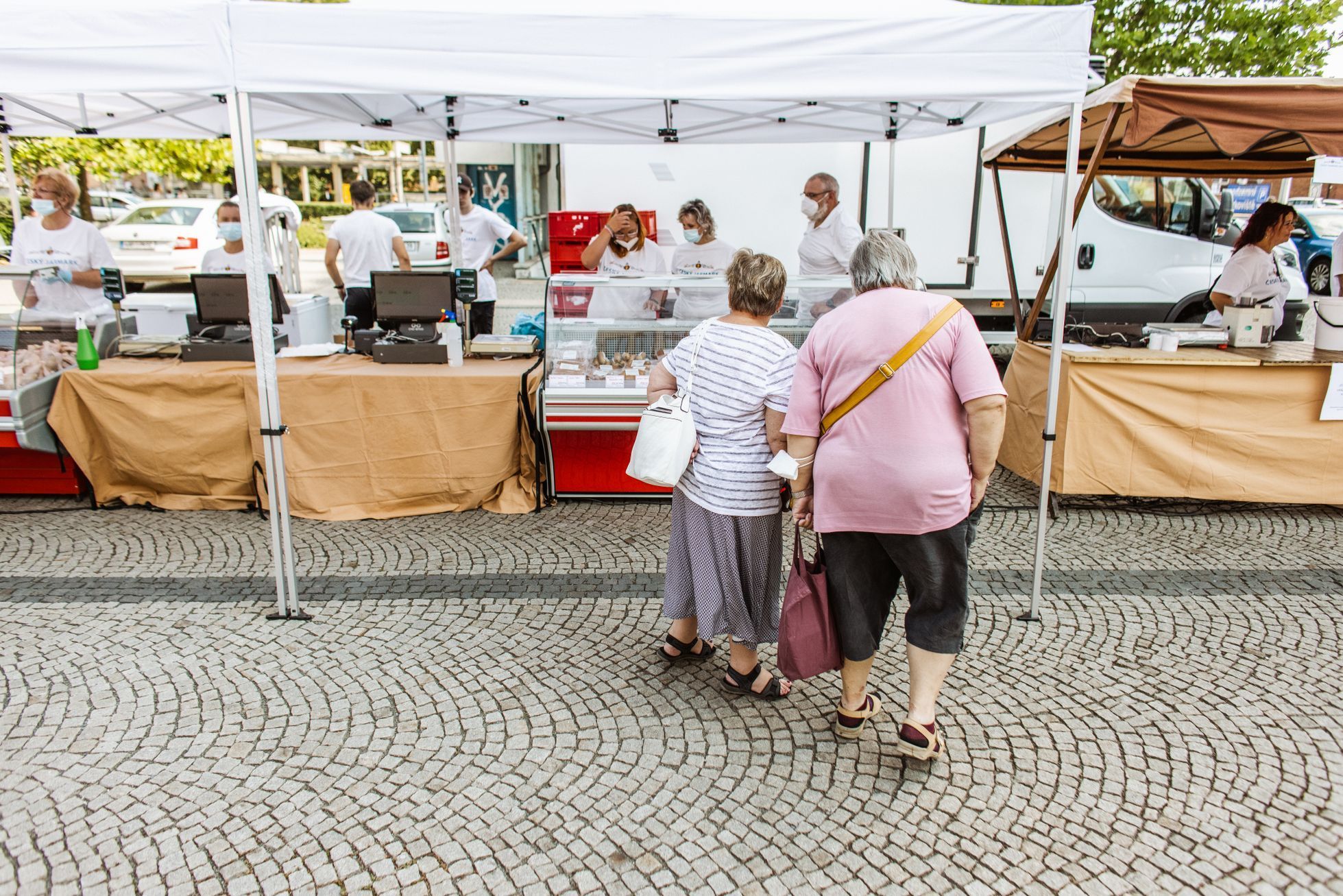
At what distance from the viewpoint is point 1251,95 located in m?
4.32

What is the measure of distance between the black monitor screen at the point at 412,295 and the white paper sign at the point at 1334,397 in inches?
209

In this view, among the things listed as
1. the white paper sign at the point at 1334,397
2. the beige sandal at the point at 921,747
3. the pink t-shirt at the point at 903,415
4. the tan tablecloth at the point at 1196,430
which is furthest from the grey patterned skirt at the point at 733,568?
the white paper sign at the point at 1334,397

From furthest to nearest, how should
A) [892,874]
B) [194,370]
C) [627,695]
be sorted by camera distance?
[194,370] < [627,695] < [892,874]

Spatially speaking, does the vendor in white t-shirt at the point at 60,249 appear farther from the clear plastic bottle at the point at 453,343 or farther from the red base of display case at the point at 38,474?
the clear plastic bottle at the point at 453,343

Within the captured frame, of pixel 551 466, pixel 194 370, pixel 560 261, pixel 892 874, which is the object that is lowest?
pixel 892 874

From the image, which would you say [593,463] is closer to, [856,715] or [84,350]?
[856,715]

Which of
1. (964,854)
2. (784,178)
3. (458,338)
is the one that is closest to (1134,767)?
(964,854)

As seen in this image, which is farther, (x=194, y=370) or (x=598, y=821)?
(x=194, y=370)

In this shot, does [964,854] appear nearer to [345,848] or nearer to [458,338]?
[345,848]

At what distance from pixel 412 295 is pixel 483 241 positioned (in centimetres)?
253

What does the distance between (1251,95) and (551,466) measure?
4190 mm

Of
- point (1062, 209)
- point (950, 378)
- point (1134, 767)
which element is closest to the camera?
point (950, 378)

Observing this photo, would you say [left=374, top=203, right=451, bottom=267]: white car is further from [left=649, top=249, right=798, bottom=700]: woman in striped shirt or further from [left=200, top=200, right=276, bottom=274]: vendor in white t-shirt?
[left=649, top=249, right=798, bottom=700]: woman in striped shirt

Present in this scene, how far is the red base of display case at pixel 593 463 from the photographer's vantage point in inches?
211
